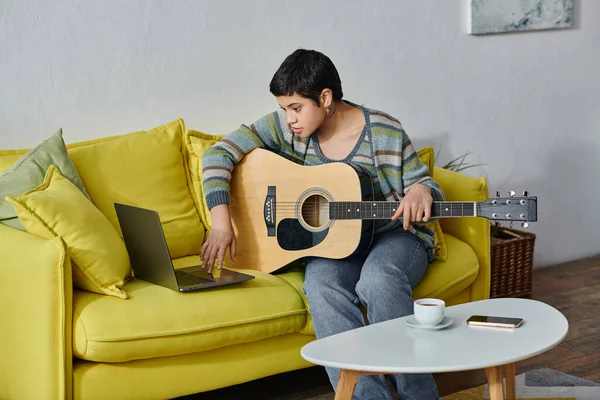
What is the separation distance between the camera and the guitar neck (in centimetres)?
233

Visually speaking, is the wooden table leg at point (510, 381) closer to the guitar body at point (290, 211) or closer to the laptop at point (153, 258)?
the guitar body at point (290, 211)

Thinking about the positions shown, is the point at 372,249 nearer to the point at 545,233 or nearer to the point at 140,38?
Result: the point at 140,38

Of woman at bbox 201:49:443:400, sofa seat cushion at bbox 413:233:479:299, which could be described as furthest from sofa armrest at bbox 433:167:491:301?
woman at bbox 201:49:443:400

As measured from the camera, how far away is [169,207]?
2.70 metres

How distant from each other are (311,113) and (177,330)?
0.76 meters

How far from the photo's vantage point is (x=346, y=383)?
1765 mm

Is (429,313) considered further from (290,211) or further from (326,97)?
(326,97)

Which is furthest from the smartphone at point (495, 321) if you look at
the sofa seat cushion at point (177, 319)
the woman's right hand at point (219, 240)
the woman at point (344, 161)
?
the woman's right hand at point (219, 240)

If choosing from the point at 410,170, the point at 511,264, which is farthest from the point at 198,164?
the point at 511,264

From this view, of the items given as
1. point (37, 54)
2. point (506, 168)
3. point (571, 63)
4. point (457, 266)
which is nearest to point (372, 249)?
point (457, 266)

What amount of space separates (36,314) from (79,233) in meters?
0.25

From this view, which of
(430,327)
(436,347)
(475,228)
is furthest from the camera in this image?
(475,228)

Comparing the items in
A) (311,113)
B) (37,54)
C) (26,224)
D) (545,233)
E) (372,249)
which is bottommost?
(545,233)

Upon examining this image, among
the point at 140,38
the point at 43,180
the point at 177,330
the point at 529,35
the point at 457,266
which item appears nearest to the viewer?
the point at 177,330
